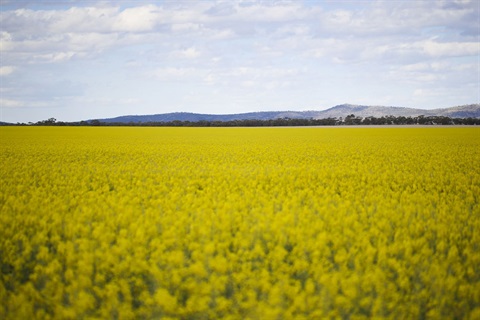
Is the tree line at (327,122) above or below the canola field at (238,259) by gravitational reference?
above

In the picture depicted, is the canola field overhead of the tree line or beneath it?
beneath

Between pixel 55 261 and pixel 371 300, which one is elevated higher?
pixel 55 261

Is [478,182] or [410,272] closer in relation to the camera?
[410,272]

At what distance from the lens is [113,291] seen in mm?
4137

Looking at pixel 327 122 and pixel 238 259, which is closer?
pixel 238 259

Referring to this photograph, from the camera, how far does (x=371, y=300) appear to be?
412 cm

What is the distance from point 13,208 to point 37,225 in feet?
3.52

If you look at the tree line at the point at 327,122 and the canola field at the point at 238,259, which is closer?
the canola field at the point at 238,259

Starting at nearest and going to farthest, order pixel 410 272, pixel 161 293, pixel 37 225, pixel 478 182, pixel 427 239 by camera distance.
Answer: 1. pixel 161 293
2. pixel 410 272
3. pixel 427 239
4. pixel 37 225
5. pixel 478 182

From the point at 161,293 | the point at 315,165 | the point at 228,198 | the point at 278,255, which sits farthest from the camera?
the point at 315,165

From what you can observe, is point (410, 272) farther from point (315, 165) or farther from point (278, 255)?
point (315, 165)

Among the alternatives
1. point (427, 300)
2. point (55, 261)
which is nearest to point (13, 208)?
point (55, 261)

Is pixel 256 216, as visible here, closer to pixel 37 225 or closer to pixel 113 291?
pixel 113 291

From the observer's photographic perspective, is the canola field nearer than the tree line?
Yes
